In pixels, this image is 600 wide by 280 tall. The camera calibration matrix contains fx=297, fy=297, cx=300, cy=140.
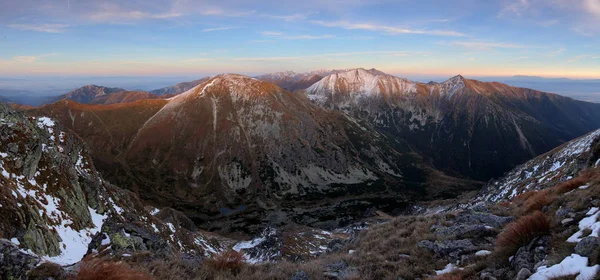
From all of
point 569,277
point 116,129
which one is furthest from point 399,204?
point 116,129

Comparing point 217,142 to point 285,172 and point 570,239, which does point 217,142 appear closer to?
point 285,172

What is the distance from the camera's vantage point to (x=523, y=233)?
8.40 meters

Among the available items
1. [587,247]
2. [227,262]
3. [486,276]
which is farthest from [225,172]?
[587,247]

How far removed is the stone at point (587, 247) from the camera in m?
6.07

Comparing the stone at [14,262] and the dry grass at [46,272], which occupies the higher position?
the stone at [14,262]

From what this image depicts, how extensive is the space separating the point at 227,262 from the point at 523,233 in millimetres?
8889

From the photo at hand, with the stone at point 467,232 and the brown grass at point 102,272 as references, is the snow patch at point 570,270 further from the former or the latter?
the brown grass at point 102,272

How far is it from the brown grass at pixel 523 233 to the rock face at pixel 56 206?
11264 millimetres

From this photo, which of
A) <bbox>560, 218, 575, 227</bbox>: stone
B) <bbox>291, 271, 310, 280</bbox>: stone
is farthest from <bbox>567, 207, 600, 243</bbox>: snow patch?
<bbox>291, 271, 310, 280</bbox>: stone

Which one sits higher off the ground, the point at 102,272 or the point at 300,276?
the point at 102,272

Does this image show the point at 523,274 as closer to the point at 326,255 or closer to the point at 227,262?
the point at 227,262

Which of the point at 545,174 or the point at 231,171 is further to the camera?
the point at 231,171

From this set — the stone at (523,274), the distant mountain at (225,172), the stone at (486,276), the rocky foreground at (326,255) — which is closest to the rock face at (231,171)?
the distant mountain at (225,172)

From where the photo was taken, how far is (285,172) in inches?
7244
